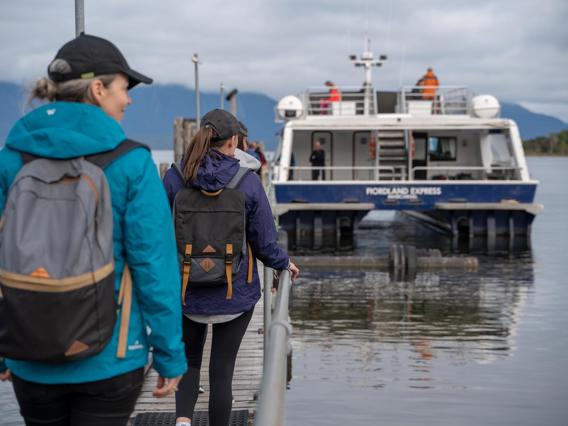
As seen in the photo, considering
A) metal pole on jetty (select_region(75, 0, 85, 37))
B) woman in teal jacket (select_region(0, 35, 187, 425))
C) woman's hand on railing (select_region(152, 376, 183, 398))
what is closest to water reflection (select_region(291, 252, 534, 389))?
metal pole on jetty (select_region(75, 0, 85, 37))

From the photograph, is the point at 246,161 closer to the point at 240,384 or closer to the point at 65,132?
the point at 65,132

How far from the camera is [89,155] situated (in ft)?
9.16

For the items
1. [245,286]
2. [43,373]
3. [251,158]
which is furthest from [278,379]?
[251,158]

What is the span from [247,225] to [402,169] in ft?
73.9

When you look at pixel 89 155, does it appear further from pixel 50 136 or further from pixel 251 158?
pixel 251 158

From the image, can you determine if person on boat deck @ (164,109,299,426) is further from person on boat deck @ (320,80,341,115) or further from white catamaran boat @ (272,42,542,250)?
person on boat deck @ (320,80,341,115)

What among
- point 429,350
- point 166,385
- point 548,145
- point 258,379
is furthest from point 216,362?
point 548,145

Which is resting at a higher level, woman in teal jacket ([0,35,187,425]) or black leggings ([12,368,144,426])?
woman in teal jacket ([0,35,187,425])

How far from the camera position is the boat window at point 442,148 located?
2870 centimetres

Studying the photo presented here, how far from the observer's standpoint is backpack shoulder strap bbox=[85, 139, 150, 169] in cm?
279

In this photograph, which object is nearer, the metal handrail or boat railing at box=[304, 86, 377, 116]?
the metal handrail

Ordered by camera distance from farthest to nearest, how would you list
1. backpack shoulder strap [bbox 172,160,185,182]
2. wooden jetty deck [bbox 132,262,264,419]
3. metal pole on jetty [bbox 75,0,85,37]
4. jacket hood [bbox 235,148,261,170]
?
metal pole on jetty [bbox 75,0,85,37]
wooden jetty deck [bbox 132,262,264,419]
jacket hood [bbox 235,148,261,170]
backpack shoulder strap [bbox 172,160,185,182]

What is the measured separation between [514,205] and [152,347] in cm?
2169

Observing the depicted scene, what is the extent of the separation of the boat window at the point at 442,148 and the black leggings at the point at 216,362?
24.7 meters
